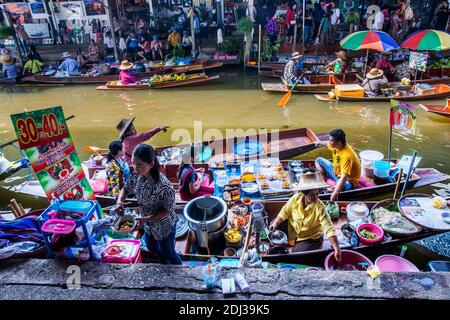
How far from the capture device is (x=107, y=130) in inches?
396

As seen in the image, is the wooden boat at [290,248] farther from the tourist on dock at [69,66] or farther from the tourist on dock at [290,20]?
the tourist on dock at [290,20]

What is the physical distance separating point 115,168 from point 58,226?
7.46ft

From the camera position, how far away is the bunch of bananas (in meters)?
4.54

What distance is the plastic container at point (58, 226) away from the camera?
2976mm

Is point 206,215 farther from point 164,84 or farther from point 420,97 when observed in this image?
point 164,84

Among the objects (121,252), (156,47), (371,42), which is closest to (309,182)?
(121,252)

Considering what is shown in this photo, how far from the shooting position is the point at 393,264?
4.24 meters

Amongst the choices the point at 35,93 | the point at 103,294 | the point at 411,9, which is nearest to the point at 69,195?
the point at 103,294

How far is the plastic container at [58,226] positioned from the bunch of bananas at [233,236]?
219 centimetres

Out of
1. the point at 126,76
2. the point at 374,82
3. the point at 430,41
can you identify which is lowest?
the point at 374,82

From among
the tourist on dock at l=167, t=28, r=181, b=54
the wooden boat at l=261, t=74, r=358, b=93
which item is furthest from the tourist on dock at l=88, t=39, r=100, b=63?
the wooden boat at l=261, t=74, r=358, b=93

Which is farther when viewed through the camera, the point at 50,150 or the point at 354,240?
the point at 354,240

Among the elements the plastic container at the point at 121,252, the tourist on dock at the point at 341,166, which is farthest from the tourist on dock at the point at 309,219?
the plastic container at the point at 121,252

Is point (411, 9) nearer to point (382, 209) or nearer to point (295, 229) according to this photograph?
point (382, 209)
